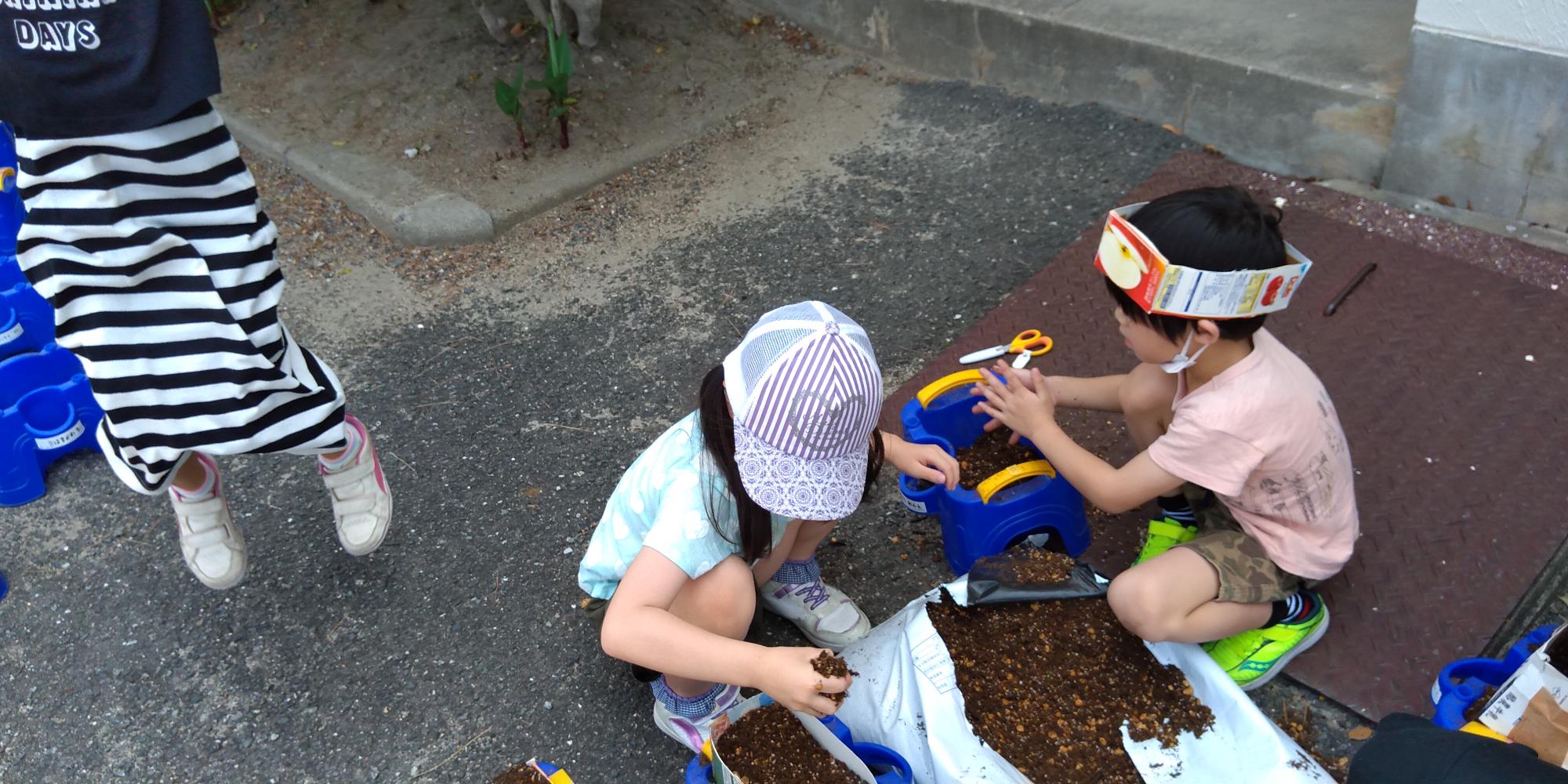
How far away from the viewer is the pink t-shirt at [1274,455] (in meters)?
1.98

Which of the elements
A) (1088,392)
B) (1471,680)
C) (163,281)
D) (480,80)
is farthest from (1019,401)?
(480,80)

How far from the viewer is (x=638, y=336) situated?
3.30 metres

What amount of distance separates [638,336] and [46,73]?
5.59 feet

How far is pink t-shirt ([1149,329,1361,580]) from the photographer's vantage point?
1978 mm

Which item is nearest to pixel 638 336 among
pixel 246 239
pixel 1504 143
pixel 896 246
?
pixel 896 246

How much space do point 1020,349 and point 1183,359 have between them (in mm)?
909

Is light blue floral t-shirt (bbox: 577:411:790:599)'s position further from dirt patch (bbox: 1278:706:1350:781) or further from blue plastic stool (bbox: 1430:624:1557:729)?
blue plastic stool (bbox: 1430:624:1557:729)

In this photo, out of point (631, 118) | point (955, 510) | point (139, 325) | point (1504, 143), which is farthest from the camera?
point (631, 118)

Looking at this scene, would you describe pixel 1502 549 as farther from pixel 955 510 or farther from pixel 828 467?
pixel 828 467

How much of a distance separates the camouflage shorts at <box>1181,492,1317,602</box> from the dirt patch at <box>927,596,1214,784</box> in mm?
196

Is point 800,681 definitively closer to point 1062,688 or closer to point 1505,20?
point 1062,688

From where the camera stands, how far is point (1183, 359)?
2.05 meters

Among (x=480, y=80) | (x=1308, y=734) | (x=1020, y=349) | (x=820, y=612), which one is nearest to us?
(x=1308, y=734)

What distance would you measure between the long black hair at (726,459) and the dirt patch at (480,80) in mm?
2395
